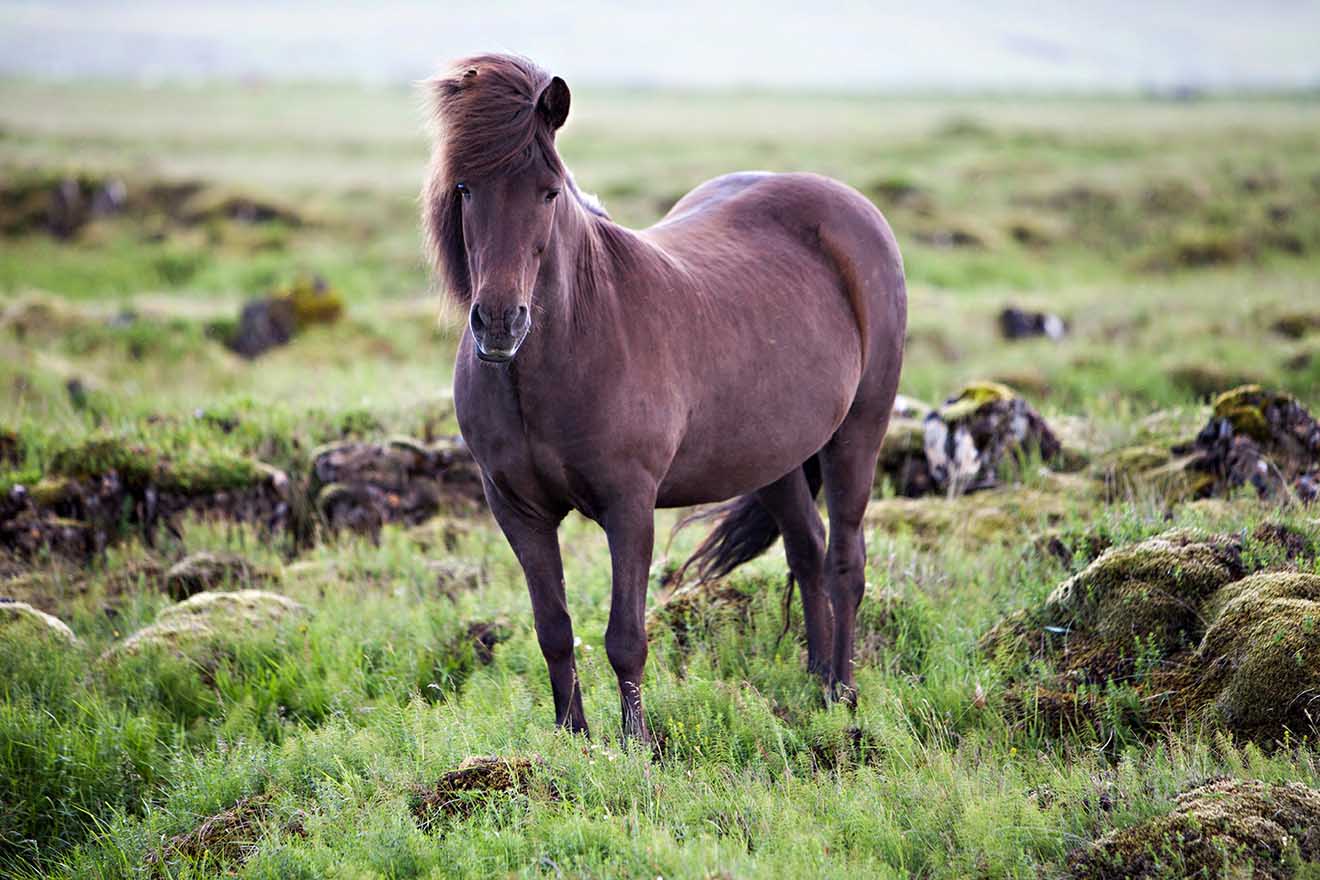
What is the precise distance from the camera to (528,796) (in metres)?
4.13

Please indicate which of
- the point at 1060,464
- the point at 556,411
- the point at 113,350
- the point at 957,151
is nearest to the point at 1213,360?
the point at 1060,464

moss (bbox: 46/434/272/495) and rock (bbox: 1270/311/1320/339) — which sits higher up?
rock (bbox: 1270/311/1320/339)

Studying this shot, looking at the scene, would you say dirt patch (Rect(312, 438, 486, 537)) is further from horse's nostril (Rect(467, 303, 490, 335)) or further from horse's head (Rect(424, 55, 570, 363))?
horse's nostril (Rect(467, 303, 490, 335))

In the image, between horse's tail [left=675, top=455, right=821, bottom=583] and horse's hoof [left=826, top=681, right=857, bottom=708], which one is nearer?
horse's hoof [left=826, top=681, right=857, bottom=708]

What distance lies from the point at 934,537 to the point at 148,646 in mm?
4820

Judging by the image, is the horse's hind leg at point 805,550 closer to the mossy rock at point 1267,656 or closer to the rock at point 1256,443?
the mossy rock at point 1267,656

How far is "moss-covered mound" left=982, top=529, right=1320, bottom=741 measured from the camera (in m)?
4.40

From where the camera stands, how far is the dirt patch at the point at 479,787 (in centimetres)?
412

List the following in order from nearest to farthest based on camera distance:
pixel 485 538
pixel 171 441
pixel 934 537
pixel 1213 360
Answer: pixel 934 537, pixel 485 538, pixel 171 441, pixel 1213 360

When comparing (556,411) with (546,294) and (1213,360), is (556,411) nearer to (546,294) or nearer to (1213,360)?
(546,294)

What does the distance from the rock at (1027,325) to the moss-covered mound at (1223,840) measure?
1157 centimetres

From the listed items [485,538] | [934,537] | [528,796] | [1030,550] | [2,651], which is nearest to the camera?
[528,796]

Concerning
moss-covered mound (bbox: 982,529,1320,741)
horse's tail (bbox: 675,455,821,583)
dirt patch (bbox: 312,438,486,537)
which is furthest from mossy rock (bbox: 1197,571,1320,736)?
dirt patch (bbox: 312,438,486,537)

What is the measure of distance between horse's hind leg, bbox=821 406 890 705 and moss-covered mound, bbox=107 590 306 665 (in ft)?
10.4
